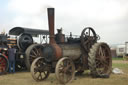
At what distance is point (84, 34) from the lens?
938 centimetres


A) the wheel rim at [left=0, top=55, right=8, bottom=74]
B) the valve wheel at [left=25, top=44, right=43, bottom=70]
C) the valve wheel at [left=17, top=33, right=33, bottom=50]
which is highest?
the valve wheel at [left=17, top=33, right=33, bottom=50]

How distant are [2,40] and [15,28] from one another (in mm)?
1740

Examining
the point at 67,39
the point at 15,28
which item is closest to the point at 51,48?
the point at 67,39

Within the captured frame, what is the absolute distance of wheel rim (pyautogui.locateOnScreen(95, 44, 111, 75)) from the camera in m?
9.21

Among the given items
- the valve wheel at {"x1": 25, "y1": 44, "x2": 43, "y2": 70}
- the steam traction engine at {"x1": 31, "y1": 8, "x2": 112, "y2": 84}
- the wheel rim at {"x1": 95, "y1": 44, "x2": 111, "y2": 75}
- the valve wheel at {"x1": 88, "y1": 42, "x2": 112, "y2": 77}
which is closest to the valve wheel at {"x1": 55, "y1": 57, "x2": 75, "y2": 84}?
the steam traction engine at {"x1": 31, "y1": 8, "x2": 112, "y2": 84}

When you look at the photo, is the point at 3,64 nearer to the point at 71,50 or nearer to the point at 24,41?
the point at 24,41

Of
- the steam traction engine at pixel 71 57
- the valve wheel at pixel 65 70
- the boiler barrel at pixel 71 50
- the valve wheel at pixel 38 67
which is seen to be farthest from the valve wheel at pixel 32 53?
the valve wheel at pixel 65 70

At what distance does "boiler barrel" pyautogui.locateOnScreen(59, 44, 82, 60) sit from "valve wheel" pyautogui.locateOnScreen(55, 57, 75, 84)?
54cm

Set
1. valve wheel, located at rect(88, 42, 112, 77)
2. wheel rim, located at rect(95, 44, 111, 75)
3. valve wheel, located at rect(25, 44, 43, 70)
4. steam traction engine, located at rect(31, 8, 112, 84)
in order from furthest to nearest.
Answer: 1. valve wheel, located at rect(25, 44, 43, 70)
2. wheel rim, located at rect(95, 44, 111, 75)
3. valve wheel, located at rect(88, 42, 112, 77)
4. steam traction engine, located at rect(31, 8, 112, 84)

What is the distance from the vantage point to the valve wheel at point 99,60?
8.70 metres

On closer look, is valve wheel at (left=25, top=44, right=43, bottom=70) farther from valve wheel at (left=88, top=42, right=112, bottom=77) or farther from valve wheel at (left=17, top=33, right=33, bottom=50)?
valve wheel at (left=88, top=42, right=112, bottom=77)

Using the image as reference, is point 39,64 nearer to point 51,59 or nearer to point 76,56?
point 51,59

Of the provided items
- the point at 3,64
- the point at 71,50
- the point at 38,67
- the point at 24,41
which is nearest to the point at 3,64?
the point at 3,64

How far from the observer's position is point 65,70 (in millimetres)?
7707
